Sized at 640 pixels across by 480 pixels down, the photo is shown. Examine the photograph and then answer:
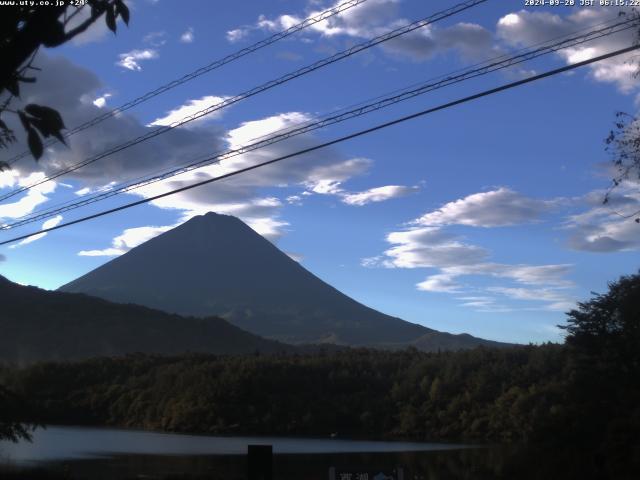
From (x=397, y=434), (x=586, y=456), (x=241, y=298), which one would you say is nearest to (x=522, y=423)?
(x=397, y=434)

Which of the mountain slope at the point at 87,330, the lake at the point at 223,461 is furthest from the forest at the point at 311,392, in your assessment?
the lake at the point at 223,461

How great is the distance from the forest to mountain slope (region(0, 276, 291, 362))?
1208cm

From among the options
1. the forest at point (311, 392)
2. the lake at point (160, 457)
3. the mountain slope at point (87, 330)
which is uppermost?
the mountain slope at point (87, 330)

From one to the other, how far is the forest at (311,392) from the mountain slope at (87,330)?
39.6ft

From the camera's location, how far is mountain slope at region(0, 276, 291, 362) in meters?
97.2

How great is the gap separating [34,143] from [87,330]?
349ft

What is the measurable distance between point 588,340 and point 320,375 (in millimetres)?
52131

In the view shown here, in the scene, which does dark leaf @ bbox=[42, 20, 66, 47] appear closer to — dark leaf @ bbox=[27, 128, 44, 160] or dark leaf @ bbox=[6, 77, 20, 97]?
dark leaf @ bbox=[6, 77, 20, 97]

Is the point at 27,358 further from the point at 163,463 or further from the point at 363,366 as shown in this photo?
the point at 163,463

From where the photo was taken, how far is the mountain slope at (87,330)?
319 ft

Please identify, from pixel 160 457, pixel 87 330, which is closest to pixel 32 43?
pixel 160 457

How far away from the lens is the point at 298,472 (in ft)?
106

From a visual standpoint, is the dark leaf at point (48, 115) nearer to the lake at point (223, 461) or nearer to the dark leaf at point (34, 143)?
the dark leaf at point (34, 143)

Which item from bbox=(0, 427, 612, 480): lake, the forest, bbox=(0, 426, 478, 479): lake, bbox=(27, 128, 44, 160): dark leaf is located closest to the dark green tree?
bbox=(27, 128, 44, 160): dark leaf
